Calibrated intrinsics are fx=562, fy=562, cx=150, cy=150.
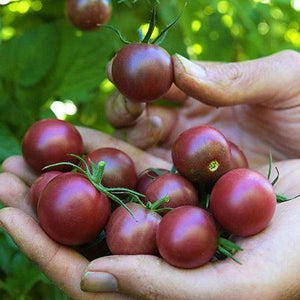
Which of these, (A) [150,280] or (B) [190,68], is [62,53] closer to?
(B) [190,68]

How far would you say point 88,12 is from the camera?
4.83ft

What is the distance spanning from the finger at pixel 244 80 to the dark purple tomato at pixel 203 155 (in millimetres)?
152

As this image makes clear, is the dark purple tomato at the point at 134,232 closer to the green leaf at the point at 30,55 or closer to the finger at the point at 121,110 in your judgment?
the finger at the point at 121,110

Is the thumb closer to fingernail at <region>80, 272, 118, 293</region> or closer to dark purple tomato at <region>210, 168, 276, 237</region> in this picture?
fingernail at <region>80, 272, 118, 293</region>

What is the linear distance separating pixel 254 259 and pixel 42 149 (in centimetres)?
59

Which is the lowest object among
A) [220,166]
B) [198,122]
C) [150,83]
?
[198,122]

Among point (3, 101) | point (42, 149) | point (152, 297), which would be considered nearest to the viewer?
point (152, 297)

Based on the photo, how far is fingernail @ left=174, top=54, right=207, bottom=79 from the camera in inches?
51.1

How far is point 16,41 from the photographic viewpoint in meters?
1.71

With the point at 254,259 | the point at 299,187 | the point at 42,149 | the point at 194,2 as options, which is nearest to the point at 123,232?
the point at 254,259

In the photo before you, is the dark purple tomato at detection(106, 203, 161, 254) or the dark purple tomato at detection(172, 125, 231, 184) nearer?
the dark purple tomato at detection(106, 203, 161, 254)

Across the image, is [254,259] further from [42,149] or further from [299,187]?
[42,149]

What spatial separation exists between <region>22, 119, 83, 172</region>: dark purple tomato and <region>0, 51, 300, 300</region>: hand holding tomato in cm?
7

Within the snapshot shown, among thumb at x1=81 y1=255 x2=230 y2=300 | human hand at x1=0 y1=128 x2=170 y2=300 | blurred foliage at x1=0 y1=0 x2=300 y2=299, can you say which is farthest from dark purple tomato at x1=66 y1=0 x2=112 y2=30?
thumb at x1=81 y1=255 x2=230 y2=300
